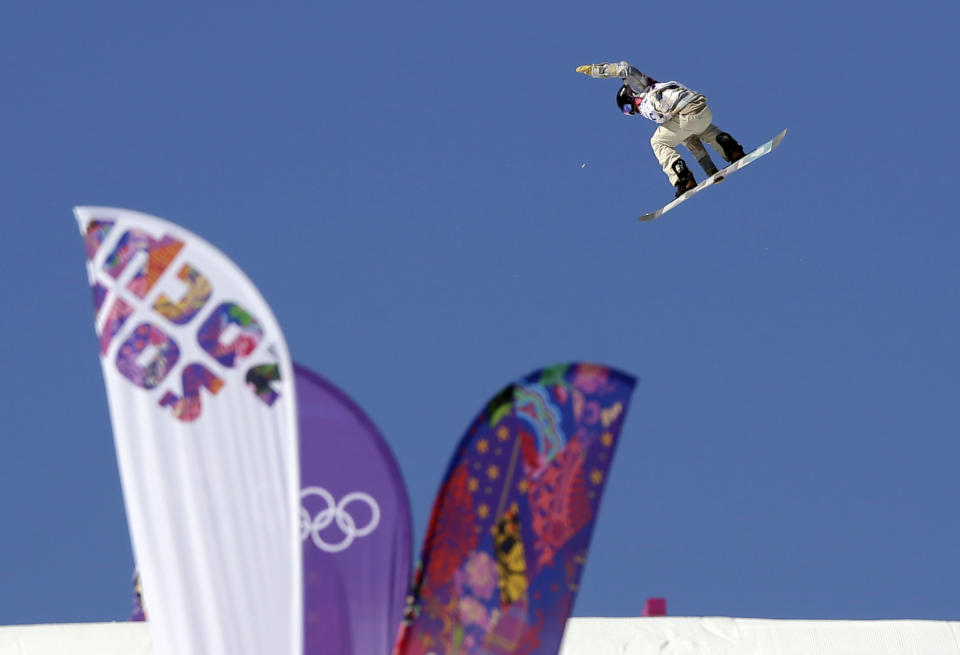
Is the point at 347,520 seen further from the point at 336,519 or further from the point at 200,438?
the point at 200,438

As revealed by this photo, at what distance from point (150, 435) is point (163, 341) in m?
0.50

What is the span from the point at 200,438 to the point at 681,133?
8465 millimetres

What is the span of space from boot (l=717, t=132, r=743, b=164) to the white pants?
0.04m

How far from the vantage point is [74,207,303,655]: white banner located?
9664 millimetres

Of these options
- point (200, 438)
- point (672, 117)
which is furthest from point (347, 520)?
point (672, 117)

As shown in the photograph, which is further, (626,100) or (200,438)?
(626,100)

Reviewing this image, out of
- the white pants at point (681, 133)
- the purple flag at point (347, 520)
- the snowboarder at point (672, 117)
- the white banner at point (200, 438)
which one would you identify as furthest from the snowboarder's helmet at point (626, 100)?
the white banner at point (200, 438)

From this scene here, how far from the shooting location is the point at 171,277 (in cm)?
973

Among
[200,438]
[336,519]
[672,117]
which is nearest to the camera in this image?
[200,438]

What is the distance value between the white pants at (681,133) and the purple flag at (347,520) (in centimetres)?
763

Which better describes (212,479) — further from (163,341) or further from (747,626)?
(747,626)

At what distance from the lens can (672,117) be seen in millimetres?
17000

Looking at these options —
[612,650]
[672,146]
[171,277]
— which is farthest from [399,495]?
[672,146]

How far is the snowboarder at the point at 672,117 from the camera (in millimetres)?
16938
